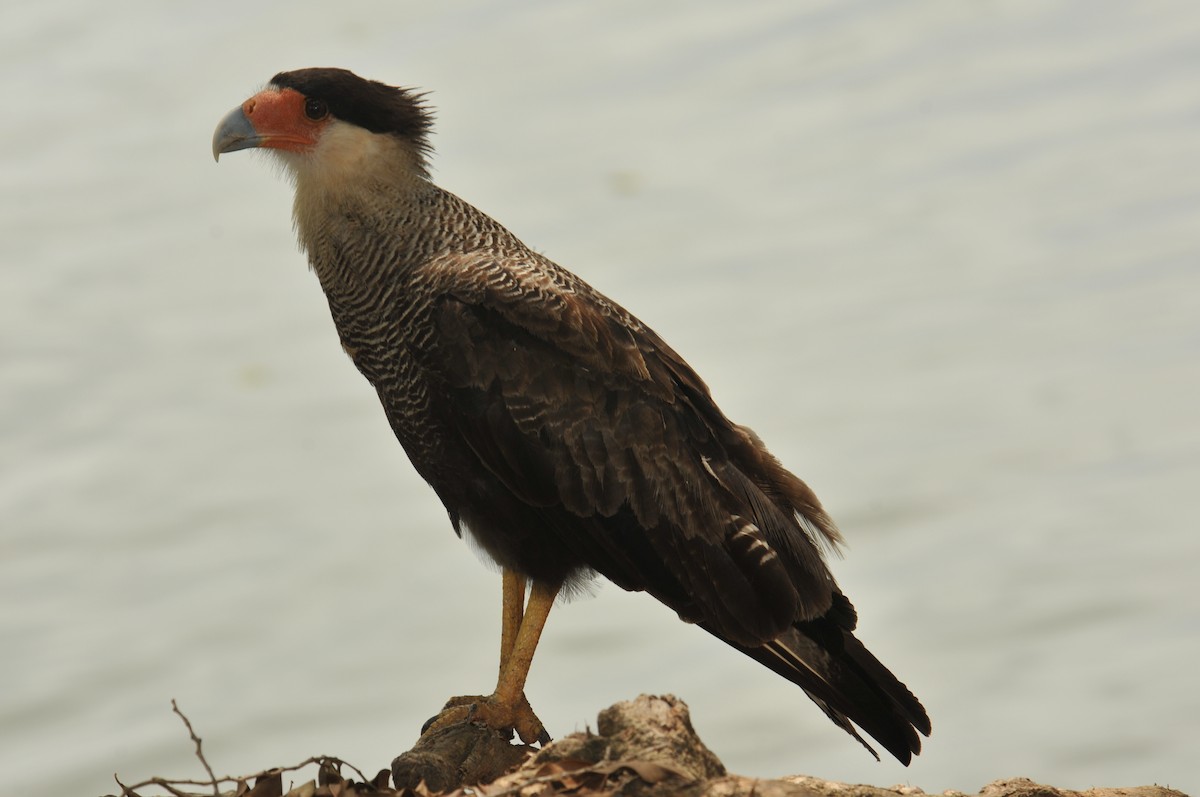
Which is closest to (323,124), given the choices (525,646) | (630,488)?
(630,488)

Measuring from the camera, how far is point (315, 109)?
4953 mm

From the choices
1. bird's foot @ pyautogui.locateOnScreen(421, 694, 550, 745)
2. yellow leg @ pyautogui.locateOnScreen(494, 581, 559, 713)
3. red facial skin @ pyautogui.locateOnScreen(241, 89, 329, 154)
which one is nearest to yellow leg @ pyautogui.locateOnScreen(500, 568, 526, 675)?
yellow leg @ pyautogui.locateOnScreen(494, 581, 559, 713)

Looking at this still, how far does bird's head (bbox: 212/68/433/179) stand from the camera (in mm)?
4910

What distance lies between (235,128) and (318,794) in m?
2.33

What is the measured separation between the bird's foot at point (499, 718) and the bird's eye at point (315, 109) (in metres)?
2.00

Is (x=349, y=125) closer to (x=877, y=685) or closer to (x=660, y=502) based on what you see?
(x=660, y=502)

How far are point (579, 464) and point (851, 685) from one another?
106 cm

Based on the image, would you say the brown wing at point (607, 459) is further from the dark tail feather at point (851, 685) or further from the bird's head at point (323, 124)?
the bird's head at point (323, 124)

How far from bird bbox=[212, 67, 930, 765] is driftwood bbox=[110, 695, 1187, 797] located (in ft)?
1.61

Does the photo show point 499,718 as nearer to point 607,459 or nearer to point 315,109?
point 607,459

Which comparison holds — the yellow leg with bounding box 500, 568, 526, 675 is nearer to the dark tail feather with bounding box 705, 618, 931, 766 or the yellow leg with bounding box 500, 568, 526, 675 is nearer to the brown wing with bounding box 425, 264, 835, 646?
the brown wing with bounding box 425, 264, 835, 646

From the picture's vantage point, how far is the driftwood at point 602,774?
3.37m

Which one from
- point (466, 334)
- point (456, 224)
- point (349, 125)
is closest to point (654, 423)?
point (466, 334)

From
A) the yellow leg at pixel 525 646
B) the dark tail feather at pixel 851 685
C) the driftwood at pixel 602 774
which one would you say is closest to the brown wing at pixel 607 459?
the dark tail feather at pixel 851 685
